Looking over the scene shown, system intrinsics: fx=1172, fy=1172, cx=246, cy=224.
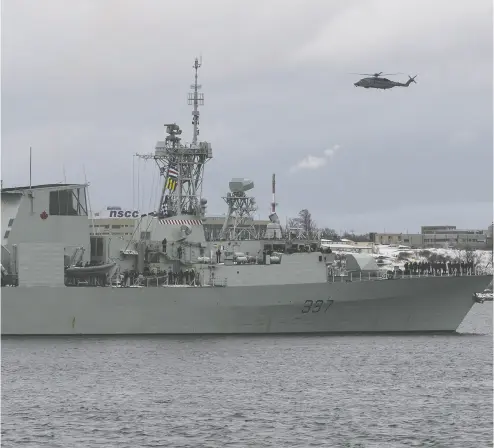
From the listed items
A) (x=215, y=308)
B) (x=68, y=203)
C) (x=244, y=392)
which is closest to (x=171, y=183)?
(x=68, y=203)

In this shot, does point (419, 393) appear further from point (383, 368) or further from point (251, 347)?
point (251, 347)

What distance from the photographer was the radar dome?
152 ft

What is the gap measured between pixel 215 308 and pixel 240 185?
7548mm

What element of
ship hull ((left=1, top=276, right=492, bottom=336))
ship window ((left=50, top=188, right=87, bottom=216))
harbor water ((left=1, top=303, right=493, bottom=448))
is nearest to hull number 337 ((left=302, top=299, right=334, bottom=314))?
ship hull ((left=1, top=276, right=492, bottom=336))

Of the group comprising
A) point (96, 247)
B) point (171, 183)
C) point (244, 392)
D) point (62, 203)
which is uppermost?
point (171, 183)

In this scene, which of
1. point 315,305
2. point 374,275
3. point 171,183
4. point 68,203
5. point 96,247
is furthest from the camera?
point 171,183

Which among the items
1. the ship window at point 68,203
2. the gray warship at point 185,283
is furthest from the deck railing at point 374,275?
the ship window at point 68,203

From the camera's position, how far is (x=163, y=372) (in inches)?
1231

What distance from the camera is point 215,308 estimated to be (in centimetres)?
4022

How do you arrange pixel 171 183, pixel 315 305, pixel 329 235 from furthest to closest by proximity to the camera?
pixel 329 235 < pixel 171 183 < pixel 315 305

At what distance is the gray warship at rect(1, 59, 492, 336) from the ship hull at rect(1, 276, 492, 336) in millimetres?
34

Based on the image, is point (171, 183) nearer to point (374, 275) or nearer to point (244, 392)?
point (374, 275)

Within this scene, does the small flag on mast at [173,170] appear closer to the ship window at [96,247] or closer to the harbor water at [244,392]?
the ship window at [96,247]

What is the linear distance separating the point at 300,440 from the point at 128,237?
21367mm
